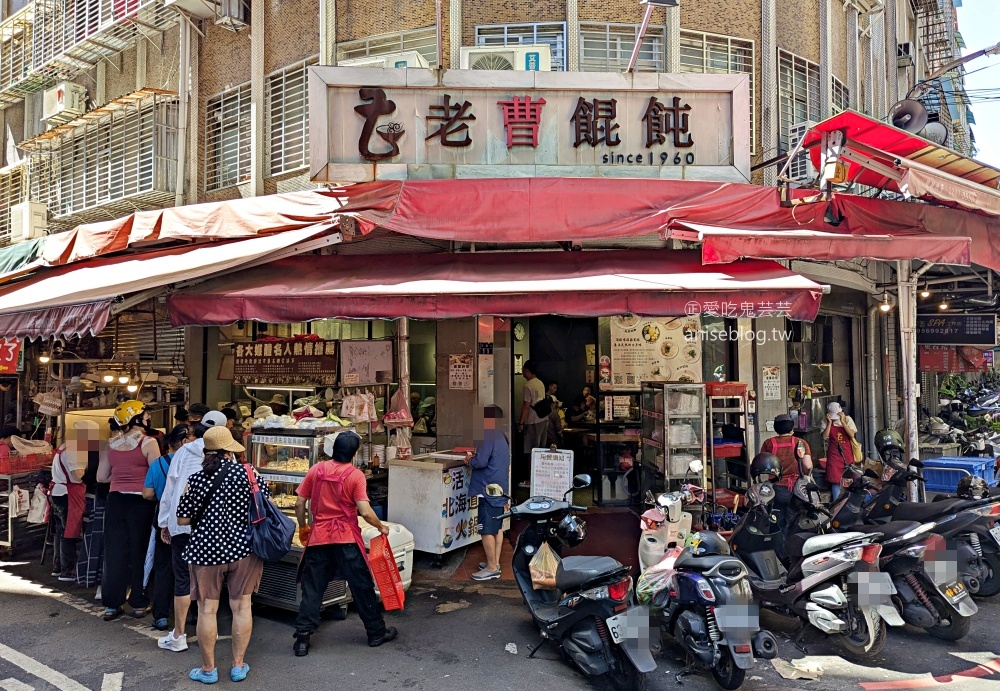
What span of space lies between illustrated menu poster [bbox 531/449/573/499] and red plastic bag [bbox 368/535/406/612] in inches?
90.6

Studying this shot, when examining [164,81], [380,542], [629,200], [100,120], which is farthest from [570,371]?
[100,120]

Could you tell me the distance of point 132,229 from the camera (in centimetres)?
882

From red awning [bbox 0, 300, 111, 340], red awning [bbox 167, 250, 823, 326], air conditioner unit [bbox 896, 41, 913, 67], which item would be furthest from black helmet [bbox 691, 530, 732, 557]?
air conditioner unit [bbox 896, 41, 913, 67]

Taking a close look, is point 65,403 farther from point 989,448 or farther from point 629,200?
point 989,448

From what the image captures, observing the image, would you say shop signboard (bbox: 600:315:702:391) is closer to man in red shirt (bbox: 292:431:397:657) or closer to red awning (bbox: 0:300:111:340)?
man in red shirt (bbox: 292:431:397:657)

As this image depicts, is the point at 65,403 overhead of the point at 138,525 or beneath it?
overhead

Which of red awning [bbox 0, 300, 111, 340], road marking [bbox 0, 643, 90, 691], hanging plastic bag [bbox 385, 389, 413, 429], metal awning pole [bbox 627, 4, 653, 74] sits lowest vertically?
road marking [bbox 0, 643, 90, 691]

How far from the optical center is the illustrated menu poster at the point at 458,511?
7.60 m

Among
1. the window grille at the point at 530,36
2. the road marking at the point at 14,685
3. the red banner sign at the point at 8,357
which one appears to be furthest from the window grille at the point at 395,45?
the road marking at the point at 14,685

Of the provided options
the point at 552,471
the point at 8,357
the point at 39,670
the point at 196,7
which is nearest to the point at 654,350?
the point at 552,471

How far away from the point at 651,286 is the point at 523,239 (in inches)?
74.3

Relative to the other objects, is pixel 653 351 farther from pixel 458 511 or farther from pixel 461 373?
pixel 458 511

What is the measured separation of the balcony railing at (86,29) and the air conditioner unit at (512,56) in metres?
6.20

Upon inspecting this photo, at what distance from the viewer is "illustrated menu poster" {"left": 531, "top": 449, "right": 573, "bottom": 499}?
7.73m
